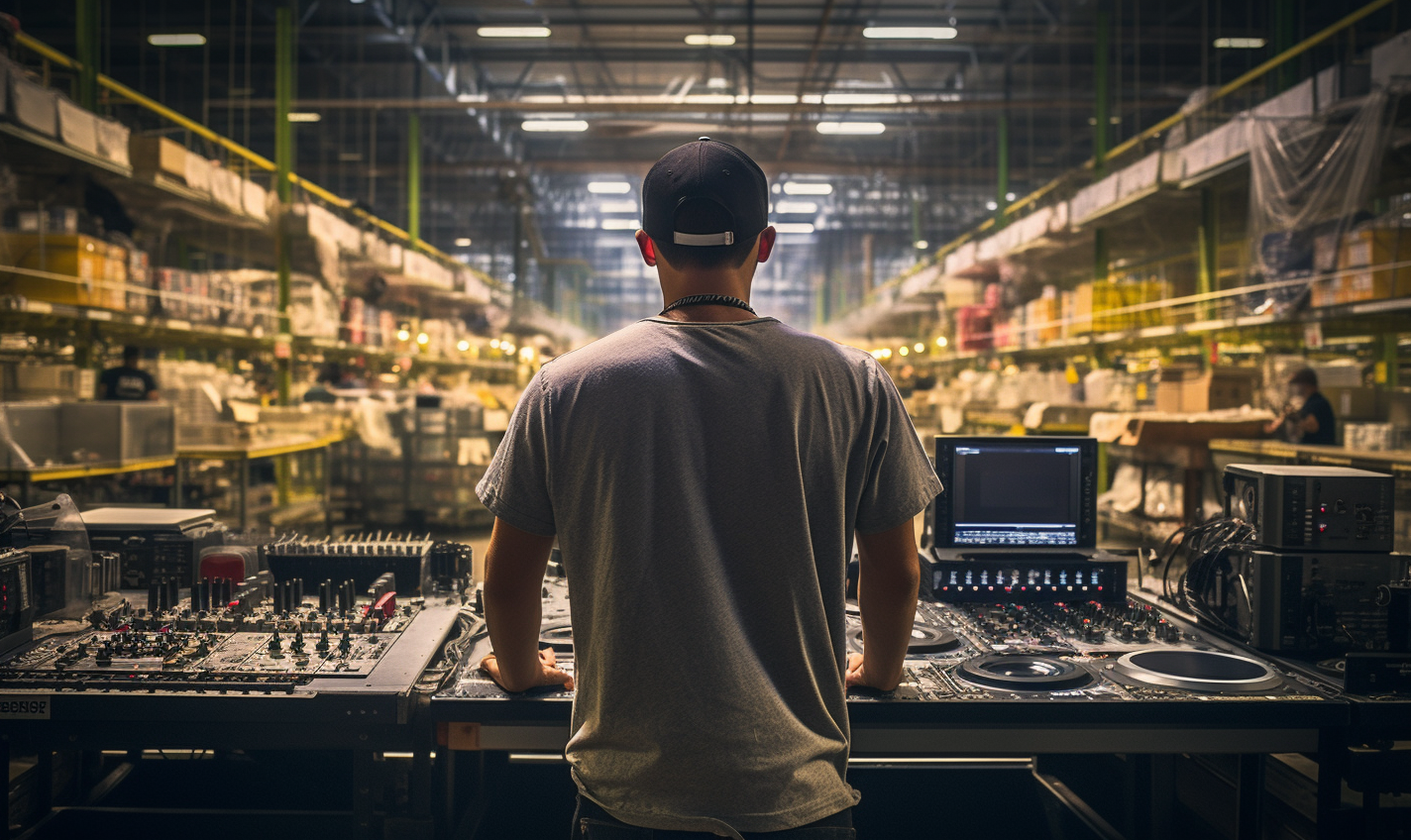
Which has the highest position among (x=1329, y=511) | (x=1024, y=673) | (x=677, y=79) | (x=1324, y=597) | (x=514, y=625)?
(x=677, y=79)

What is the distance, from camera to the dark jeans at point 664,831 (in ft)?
3.76

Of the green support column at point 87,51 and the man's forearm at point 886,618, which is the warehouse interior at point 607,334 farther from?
the man's forearm at point 886,618

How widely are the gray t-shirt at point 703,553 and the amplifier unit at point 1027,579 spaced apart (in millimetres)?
1518

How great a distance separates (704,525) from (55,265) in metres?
6.23

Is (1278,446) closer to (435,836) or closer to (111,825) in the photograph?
(435,836)

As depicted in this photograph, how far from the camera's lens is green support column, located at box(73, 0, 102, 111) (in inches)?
268

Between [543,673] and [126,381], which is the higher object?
[126,381]

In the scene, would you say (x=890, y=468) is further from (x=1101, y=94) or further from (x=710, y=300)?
(x=1101, y=94)

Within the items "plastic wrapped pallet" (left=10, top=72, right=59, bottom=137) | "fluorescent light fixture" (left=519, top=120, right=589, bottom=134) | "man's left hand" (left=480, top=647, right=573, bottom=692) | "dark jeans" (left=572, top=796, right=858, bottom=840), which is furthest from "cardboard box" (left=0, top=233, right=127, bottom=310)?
"fluorescent light fixture" (left=519, top=120, right=589, bottom=134)

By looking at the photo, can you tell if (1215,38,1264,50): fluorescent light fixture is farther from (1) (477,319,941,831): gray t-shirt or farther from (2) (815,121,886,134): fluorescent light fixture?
(1) (477,319,941,831): gray t-shirt

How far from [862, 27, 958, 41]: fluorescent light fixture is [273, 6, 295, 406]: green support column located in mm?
6959

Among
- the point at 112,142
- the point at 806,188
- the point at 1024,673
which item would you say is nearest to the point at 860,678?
the point at 1024,673

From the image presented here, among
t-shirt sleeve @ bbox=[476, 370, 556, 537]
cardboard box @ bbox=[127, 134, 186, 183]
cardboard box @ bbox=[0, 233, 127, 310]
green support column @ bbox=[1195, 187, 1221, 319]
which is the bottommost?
t-shirt sleeve @ bbox=[476, 370, 556, 537]

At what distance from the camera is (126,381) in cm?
702
